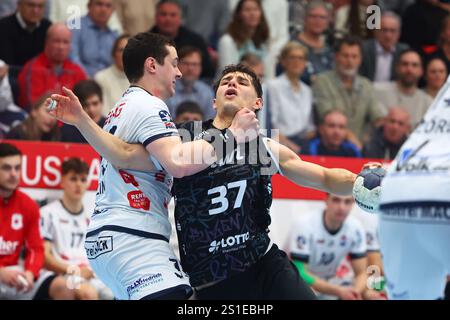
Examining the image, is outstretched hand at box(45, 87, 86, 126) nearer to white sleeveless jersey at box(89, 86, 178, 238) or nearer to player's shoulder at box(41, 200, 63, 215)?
white sleeveless jersey at box(89, 86, 178, 238)

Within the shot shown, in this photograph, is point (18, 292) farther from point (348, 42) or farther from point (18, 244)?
point (348, 42)

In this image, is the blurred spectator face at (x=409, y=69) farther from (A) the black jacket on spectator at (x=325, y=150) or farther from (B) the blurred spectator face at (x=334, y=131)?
(A) the black jacket on spectator at (x=325, y=150)

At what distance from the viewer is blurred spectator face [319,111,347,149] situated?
13.2m

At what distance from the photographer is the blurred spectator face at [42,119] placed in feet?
38.1

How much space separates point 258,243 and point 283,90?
6679 mm

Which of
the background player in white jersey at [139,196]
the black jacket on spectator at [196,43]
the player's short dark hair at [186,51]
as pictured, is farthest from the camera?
the black jacket on spectator at [196,43]

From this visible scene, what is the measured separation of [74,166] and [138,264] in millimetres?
4832

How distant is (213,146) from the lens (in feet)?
22.2

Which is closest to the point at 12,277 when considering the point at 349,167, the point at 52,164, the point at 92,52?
the point at 52,164

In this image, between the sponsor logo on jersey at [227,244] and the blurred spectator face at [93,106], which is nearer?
the sponsor logo on jersey at [227,244]

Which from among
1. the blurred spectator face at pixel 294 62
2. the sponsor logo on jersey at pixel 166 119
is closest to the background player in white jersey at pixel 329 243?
the blurred spectator face at pixel 294 62

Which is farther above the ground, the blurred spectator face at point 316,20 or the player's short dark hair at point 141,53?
the blurred spectator face at point 316,20

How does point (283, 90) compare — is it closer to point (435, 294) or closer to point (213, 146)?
point (213, 146)

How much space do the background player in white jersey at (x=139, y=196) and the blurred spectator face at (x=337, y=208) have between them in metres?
5.45
